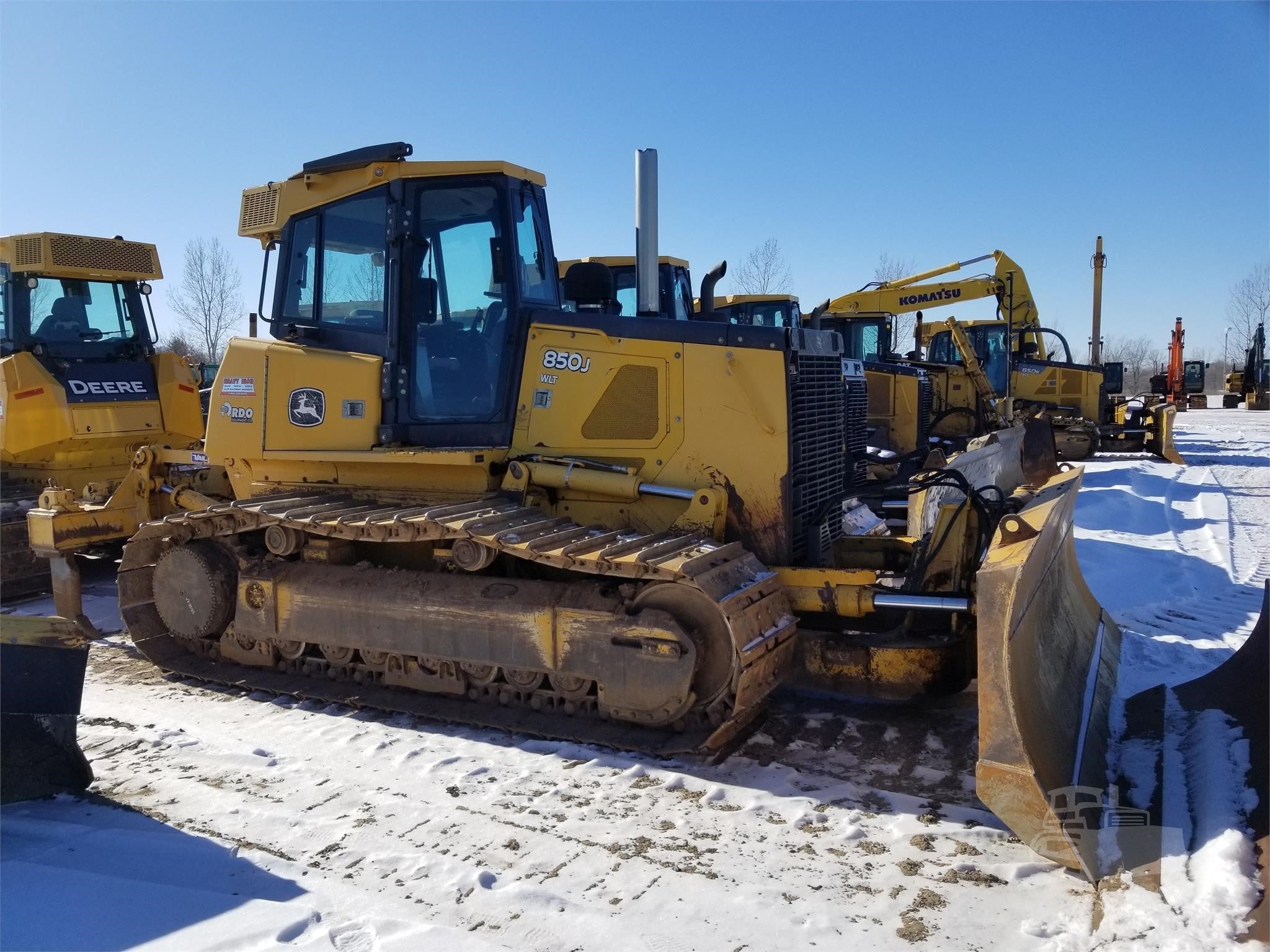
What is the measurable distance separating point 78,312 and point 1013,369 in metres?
17.3

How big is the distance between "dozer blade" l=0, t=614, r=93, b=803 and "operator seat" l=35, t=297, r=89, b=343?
6700mm

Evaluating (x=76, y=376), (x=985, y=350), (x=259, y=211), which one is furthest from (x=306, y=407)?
(x=985, y=350)

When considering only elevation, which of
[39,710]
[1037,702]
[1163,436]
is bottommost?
[39,710]

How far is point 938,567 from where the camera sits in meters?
4.90

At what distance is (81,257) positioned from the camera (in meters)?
9.82

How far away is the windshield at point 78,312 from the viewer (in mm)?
9570

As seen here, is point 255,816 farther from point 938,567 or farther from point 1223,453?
point 1223,453

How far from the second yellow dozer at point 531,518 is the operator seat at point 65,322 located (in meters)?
4.95

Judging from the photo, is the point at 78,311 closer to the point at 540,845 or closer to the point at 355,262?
the point at 355,262

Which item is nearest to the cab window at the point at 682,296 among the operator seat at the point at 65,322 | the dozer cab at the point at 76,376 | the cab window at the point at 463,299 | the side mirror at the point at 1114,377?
the dozer cab at the point at 76,376

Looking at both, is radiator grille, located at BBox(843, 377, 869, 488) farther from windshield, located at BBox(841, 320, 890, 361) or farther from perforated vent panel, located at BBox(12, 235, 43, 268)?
perforated vent panel, located at BBox(12, 235, 43, 268)

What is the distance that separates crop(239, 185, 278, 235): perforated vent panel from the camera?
19.6ft

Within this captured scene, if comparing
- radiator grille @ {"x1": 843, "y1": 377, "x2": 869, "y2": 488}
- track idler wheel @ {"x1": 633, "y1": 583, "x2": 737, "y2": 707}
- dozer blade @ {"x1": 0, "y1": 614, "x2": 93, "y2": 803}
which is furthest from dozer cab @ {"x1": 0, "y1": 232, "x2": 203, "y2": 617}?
radiator grille @ {"x1": 843, "y1": 377, "x2": 869, "y2": 488}

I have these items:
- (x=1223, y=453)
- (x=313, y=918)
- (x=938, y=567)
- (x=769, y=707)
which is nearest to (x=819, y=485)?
(x=938, y=567)
